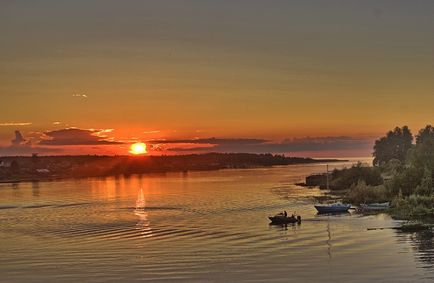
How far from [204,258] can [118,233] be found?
84.6 feet

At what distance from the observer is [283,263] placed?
179 feet

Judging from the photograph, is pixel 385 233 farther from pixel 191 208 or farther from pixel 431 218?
pixel 191 208

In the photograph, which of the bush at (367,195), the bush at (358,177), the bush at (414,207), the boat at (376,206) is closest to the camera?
the bush at (414,207)

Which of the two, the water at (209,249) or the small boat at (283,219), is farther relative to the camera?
the small boat at (283,219)

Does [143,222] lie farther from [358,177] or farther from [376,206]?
[358,177]

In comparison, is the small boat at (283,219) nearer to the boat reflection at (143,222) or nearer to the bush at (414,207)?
the bush at (414,207)

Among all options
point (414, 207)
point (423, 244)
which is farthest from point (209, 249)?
A: point (414, 207)

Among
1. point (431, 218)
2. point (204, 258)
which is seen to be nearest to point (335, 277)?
point (204, 258)

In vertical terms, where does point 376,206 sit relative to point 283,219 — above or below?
above

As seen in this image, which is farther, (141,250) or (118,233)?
(118,233)

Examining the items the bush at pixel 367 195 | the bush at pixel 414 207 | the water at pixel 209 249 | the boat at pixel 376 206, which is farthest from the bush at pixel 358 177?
the bush at pixel 414 207

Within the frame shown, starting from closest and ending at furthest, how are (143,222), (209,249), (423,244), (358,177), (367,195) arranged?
1. (423,244)
2. (209,249)
3. (143,222)
4. (367,195)
5. (358,177)

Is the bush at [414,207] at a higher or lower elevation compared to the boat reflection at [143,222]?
higher

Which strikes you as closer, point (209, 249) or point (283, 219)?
point (209, 249)
